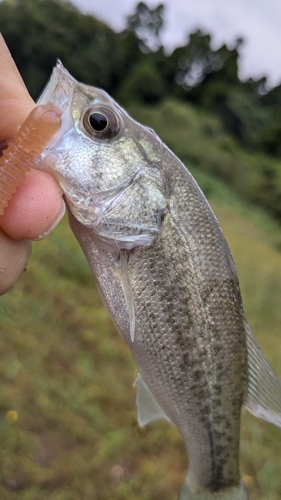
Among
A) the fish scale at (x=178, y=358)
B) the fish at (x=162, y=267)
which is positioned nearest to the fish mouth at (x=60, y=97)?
the fish at (x=162, y=267)

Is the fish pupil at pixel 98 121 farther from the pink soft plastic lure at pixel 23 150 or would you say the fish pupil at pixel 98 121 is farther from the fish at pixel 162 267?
the pink soft plastic lure at pixel 23 150

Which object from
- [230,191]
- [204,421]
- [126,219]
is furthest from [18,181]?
[230,191]

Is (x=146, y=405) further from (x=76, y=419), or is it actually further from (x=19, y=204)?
(x=76, y=419)

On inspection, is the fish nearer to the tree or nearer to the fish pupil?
the fish pupil

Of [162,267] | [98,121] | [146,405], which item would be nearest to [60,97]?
[98,121]

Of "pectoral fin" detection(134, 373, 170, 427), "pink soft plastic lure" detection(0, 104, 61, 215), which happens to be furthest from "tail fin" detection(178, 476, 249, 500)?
"pink soft plastic lure" detection(0, 104, 61, 215)

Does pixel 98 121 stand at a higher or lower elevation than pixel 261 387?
higher
